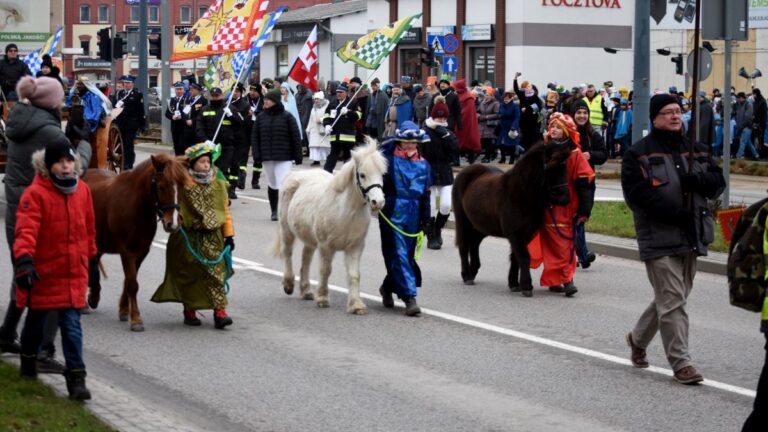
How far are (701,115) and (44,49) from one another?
14.4 m

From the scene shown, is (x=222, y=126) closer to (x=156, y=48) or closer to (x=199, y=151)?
(x=199, y=151)

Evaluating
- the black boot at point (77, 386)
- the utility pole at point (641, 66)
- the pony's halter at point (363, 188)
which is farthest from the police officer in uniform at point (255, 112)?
the black boot at point (77, 386)

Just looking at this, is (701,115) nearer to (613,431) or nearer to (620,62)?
(613,431)

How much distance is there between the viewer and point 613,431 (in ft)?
25.9

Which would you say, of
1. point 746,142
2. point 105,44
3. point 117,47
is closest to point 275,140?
point 746,142

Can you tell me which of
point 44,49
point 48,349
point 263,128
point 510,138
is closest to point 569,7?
point 510,138

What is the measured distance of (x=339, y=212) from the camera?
474 inches

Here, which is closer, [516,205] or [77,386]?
[77,386]

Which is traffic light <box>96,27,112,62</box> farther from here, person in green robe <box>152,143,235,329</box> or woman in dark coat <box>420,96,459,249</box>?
person in green robe <box>152,143,235,329</box>

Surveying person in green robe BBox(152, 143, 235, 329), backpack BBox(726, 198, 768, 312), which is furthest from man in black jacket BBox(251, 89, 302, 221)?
backpack BBox(726, 198, 768, 312)

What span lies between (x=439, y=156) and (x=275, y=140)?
424 centimetres

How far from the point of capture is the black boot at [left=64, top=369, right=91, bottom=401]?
804 cm

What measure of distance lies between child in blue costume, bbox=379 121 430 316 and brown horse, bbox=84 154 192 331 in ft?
6.70

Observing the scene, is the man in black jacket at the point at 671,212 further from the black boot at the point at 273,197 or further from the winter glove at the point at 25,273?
the black boot at the point at 273,197
